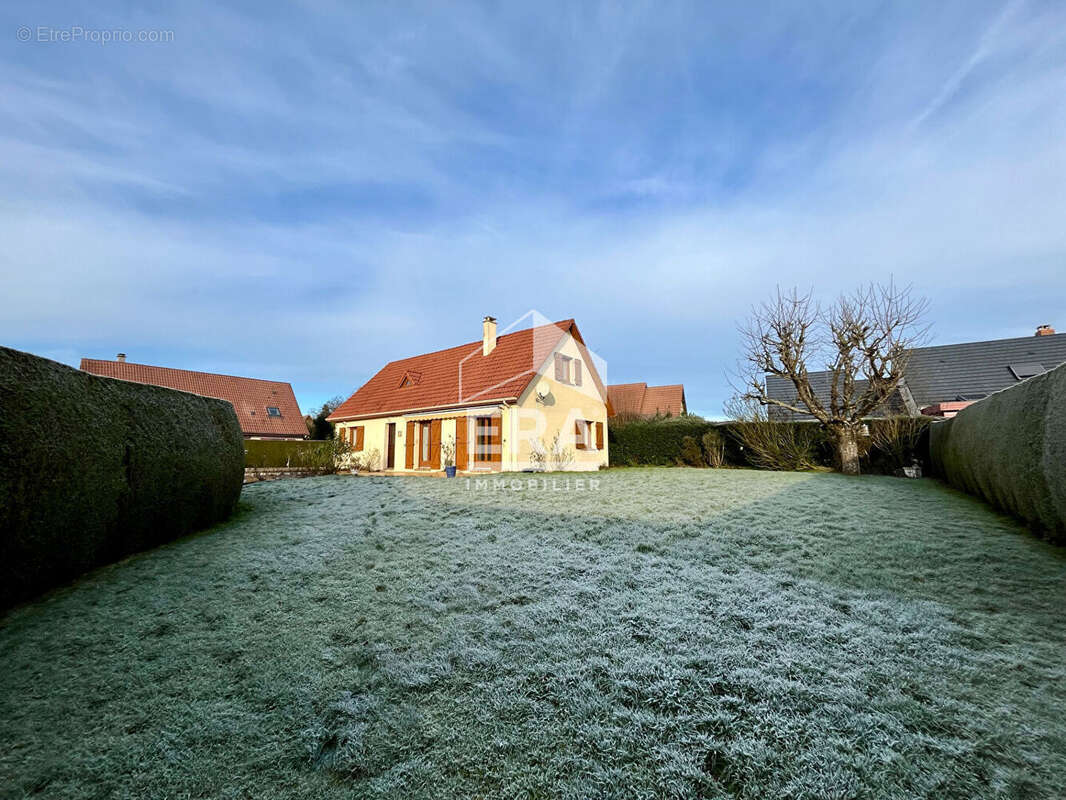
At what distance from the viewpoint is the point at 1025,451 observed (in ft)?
17.3

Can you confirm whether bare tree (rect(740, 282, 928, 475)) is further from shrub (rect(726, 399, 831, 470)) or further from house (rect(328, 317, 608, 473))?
house (rect(328, 317, 608, 473))

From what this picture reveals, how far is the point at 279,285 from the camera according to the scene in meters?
14.3

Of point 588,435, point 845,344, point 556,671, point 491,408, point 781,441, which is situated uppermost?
point 845,344

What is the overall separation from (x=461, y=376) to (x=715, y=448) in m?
9.90

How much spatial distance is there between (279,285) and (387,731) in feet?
49.2

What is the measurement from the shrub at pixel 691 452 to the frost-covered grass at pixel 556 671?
36.8ft

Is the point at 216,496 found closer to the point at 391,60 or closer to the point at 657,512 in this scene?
the point at 657,512

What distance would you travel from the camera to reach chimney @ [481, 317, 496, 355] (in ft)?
57.3

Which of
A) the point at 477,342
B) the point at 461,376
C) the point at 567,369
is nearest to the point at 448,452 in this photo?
the point at 461,376

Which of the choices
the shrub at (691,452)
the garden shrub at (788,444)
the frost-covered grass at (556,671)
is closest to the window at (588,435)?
the shrub at (691,452)

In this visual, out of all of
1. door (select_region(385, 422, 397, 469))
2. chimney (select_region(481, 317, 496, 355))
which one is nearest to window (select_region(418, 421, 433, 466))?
door (select_region(385, 422, 397, 469))

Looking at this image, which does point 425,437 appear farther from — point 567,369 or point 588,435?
point 588,435

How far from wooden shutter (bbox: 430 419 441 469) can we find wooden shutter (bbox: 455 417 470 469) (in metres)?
1.09

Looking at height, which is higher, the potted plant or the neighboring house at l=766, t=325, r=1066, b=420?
the neighboring house at l=766, t=325, r=1066, b=420
